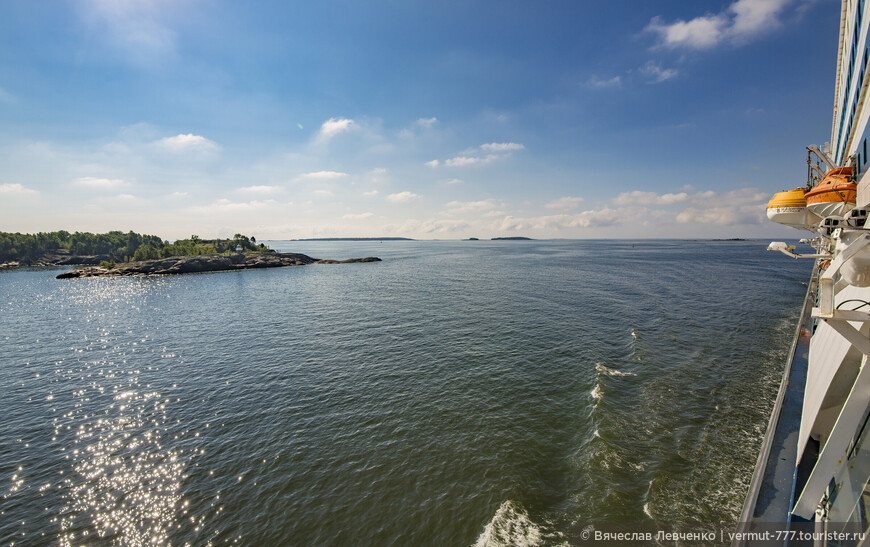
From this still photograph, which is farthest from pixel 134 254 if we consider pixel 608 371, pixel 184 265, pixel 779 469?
pixel 779 469

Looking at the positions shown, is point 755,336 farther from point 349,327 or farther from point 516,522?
point 349,327

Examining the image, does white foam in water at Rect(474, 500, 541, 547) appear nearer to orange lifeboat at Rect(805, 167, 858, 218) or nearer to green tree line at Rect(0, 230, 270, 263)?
orange lifeboat at Rect(805, 167, 858, 218)

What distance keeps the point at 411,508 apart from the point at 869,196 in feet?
74.5

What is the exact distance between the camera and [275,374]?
24.2 metres

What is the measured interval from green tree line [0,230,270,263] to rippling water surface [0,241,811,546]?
115 metres

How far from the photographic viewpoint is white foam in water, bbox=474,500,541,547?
11.1m

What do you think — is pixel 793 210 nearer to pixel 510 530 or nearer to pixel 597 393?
pixel 597 393

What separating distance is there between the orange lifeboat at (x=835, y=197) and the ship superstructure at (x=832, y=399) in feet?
0.12

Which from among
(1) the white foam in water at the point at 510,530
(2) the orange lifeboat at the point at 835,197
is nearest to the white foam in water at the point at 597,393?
(1) the white foam in water at the point at 510,530

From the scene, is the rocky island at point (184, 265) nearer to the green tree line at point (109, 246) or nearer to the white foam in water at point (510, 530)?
the green tree line at point (109, 246)

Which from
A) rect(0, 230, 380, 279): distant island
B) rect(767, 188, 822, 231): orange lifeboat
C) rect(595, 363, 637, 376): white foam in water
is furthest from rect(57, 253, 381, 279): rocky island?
rect(767, 188, 822, 231): orange lifeboat

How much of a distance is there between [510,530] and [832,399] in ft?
45.4

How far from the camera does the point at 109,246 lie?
180125 millimetres

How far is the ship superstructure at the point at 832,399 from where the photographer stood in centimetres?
864
